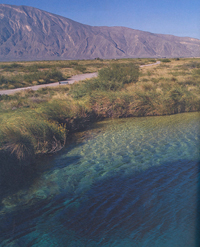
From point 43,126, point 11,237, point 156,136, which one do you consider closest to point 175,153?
point 156,136

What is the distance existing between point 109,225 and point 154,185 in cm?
161

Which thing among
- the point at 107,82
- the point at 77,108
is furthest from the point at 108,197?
the point at 107,82

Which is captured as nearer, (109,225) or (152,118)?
(109,225)

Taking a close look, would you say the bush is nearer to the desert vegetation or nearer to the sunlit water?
the desert vegetation

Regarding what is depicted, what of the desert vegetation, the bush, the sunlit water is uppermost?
the bush

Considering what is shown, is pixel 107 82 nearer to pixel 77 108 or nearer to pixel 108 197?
pixel 77 108

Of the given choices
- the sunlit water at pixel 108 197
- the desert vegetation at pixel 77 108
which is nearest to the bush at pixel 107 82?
the desert vegetation at pixel 77 108

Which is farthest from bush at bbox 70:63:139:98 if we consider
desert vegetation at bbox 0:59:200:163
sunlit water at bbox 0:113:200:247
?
sunlit water at bbox 0:113:200:247

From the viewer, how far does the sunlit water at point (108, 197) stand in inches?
144

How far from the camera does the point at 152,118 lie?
37.2 feet

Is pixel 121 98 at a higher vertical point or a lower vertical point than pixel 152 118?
higher

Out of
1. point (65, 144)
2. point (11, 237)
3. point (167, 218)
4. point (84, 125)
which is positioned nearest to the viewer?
point (11, 237)

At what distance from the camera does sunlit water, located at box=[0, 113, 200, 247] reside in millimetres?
3656

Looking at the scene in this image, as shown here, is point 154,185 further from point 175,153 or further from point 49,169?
point 49,169
